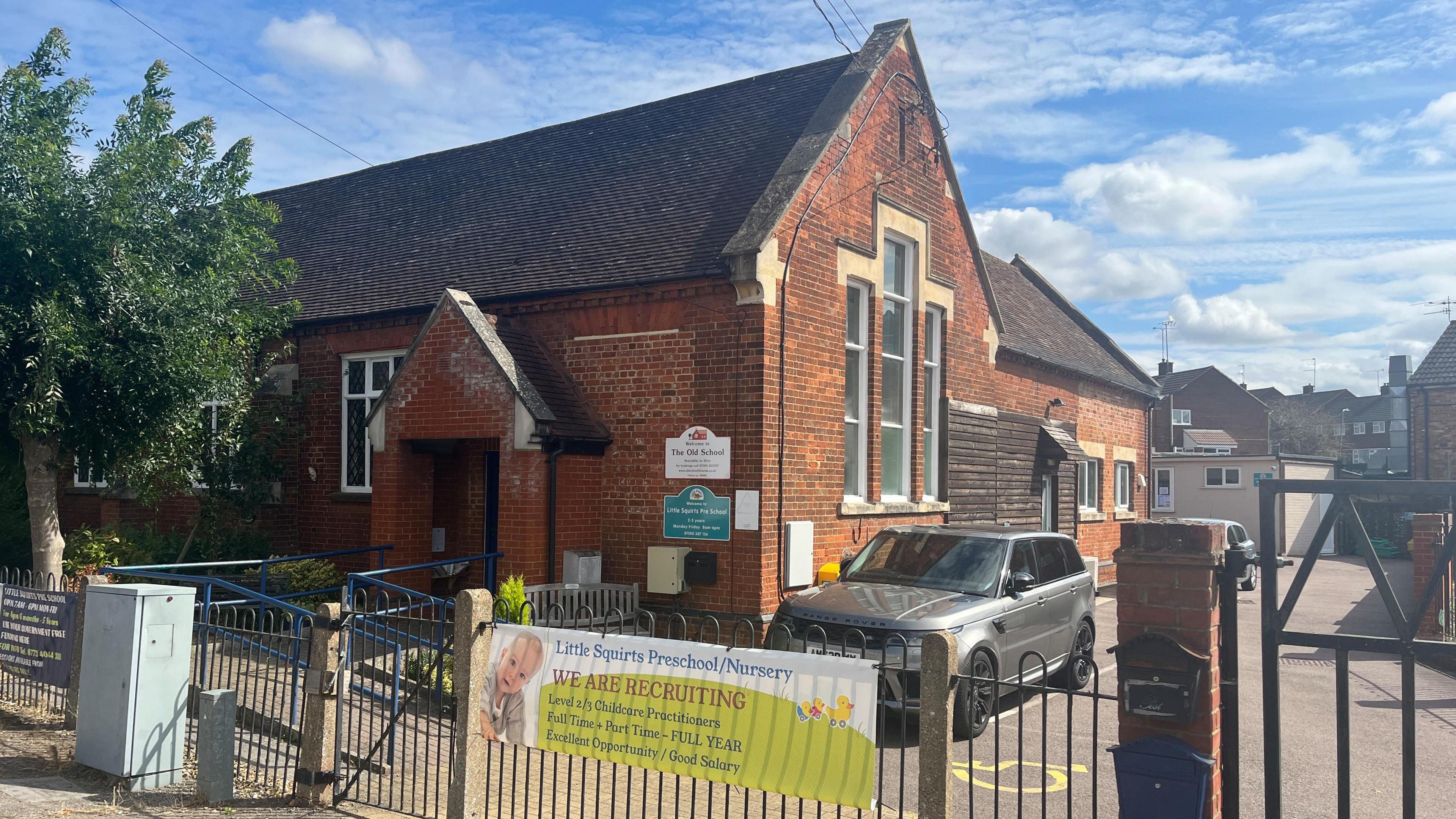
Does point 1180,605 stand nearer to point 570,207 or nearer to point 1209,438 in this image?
point 570,207

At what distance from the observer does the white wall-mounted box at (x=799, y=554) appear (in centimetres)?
1147

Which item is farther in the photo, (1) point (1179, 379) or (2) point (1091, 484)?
(1) point (1179, 379)

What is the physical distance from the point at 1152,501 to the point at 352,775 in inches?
915

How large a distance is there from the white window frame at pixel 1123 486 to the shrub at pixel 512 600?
56.0 feet

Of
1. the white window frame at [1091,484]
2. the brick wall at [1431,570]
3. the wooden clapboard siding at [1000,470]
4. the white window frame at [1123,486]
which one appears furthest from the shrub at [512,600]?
the white window frame at [1123,486]

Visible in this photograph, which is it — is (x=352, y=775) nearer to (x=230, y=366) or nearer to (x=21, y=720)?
(x=21, y=720)

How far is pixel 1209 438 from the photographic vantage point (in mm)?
55969

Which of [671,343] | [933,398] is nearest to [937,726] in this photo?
[671,343]

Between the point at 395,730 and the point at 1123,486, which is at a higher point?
the point at 1123,486

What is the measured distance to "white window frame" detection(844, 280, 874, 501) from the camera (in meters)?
13.2

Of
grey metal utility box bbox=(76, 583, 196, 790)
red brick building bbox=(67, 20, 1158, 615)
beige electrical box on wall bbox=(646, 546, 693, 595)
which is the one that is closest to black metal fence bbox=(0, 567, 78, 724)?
grey metal utility box bbox=(76, 583, 196, 790)

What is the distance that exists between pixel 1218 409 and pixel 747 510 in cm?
5651

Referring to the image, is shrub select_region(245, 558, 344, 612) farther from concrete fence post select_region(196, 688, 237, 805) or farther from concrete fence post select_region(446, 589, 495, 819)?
concrete fence post select_region(446, 589, 495, 819)

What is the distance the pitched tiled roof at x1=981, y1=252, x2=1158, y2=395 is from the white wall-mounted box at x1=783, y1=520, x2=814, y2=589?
22.2 feet
